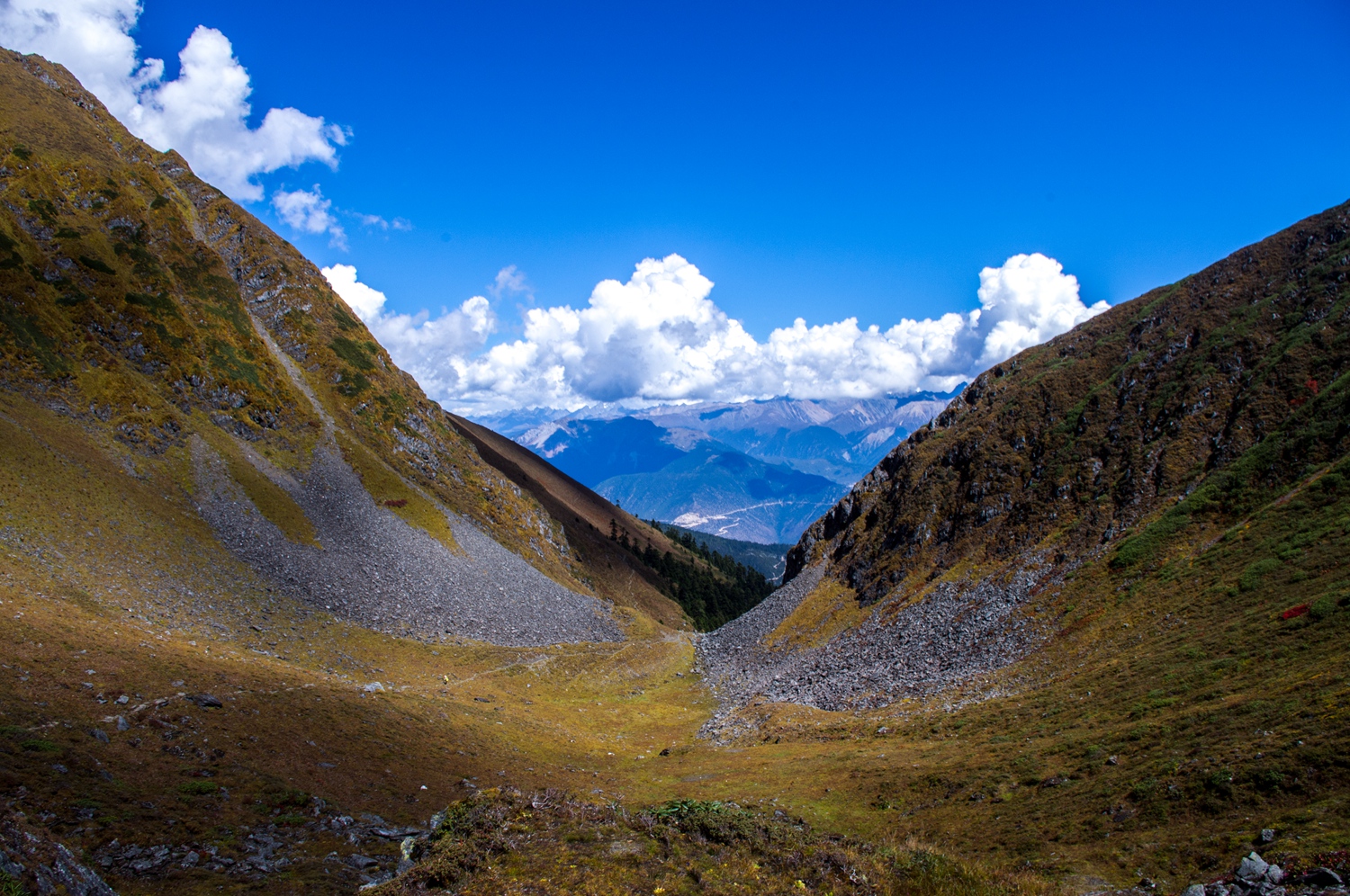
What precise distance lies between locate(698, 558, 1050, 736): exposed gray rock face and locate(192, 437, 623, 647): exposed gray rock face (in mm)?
26041

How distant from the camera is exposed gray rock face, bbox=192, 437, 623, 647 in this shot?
5609 cm

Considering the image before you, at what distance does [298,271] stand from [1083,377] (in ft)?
429

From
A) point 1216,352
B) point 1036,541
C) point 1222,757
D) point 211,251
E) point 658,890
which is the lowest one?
point 658,890

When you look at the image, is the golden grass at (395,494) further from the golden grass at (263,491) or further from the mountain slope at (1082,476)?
the mountain slope at (1082,476)

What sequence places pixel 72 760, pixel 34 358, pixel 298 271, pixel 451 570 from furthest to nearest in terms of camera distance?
pixel 298 271
pixel 451 570
pixel 34 358
pixel 72 760

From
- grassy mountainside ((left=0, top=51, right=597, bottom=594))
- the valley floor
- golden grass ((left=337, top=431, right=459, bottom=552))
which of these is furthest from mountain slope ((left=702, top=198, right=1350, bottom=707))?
grassy mountainside ((left=0, top=51, right=597, bottom=594))

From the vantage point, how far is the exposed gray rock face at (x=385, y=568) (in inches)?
2208

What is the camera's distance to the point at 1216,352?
50125 millimetres

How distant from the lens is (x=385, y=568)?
216 ft

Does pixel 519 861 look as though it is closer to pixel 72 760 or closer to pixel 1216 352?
pixel 72 760

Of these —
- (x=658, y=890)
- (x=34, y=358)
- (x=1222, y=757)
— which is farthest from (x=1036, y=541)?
(x=34, y=358)

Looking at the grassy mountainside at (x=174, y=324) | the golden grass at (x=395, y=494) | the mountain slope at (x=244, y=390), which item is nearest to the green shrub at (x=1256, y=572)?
the mountain slope at (x=244, y=390)

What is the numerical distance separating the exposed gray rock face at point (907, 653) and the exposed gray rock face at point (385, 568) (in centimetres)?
2604

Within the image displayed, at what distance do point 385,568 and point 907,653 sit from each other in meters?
55.2
